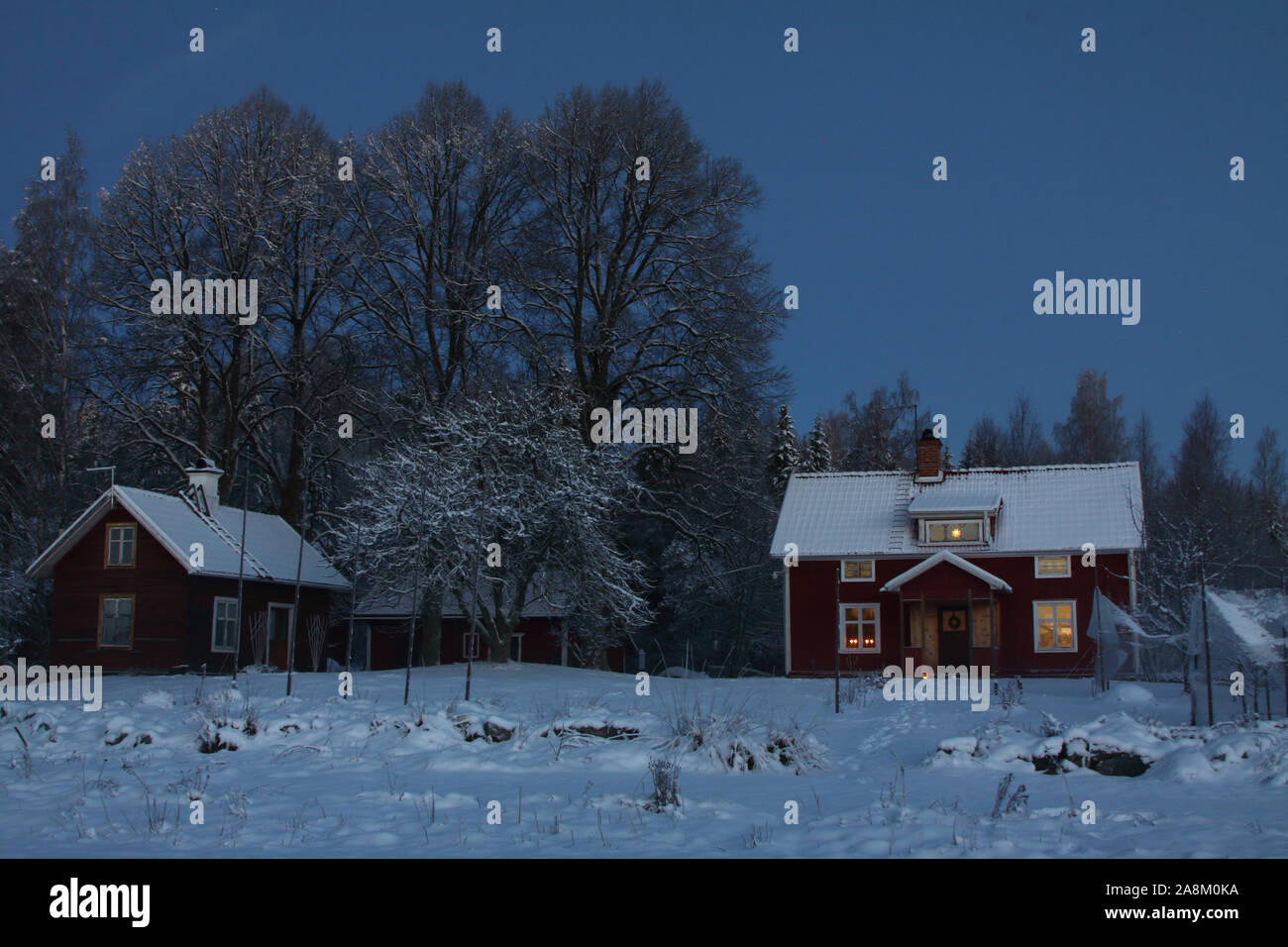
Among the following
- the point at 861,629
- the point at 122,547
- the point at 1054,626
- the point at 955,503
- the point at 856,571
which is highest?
the point at 955,503

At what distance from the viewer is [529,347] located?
3738 cm

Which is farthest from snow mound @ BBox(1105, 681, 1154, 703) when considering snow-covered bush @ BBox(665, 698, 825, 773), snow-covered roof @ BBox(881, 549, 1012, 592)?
snow-covered roof @ BBox(881, 549, 1012, 592)

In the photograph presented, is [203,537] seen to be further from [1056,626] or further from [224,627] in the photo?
[1056,626]

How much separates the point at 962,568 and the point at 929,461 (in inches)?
217

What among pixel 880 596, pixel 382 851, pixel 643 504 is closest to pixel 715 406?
pixel 643 504

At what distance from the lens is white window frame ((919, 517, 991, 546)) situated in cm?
3522

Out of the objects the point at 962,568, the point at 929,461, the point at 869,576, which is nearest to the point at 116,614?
the point at 869,576

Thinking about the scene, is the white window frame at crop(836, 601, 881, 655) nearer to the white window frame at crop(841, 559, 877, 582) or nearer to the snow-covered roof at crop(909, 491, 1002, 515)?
the white window frame at crop(841, 559, 877, 582)

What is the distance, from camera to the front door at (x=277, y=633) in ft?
117

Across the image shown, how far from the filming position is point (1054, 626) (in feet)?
113

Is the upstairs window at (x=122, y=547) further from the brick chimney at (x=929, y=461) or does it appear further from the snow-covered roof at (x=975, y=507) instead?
the brick chimney at (x=929, y=461)

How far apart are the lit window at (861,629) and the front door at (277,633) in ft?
56.5

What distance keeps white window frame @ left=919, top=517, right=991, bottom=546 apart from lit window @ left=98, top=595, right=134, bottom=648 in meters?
23.1
